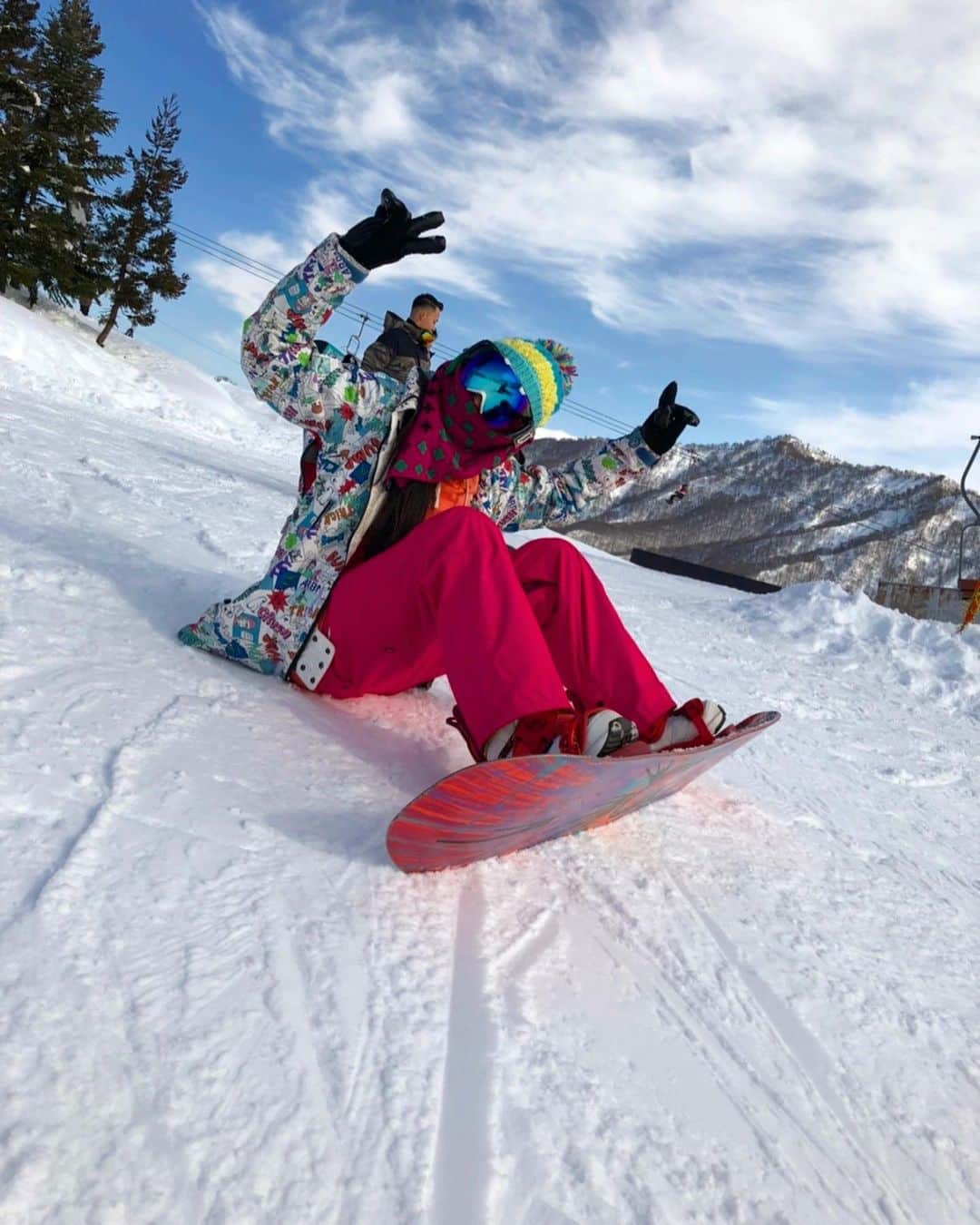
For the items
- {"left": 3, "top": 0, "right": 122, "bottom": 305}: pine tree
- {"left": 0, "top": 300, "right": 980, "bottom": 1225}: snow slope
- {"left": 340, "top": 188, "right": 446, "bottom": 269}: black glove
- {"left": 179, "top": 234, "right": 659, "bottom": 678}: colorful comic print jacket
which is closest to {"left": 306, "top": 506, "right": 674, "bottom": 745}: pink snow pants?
{"left": 179, "top": 234, "right": 659, "bottom": 678}: colorful comic print jacket

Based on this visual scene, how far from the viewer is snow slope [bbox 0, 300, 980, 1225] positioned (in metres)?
0.92

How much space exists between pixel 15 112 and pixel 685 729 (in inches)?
1022

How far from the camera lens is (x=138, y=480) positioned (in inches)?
223

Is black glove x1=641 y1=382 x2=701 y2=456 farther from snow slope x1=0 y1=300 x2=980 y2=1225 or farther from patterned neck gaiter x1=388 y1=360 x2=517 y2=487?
snow slope x1=0 y1=300 x2=980 y2=1225

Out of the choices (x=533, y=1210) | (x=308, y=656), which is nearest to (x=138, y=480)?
(x=308, y=656)

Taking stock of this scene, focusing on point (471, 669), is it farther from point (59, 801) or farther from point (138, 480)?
point (138, 480)

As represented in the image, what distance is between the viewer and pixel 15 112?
21.2 m

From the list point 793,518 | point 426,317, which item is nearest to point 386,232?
point 426,317

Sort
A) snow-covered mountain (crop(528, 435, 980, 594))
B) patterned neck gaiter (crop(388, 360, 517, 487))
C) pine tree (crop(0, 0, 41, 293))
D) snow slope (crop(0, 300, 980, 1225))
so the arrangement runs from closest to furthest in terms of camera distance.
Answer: snow slope (crop(0, 300, 980, 1225))
patterned neck gaiter (crop(388, 360, 517, 487))
pine tree (crop(0, 0, 41, 293))
snow-covered mountain (crop(528, 435, 980, 594))

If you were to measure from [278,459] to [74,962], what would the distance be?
13455mm

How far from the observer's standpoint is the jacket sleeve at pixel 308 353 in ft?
6.78

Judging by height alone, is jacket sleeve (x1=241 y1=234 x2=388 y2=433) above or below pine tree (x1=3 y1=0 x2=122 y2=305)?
below

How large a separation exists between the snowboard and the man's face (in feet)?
16.7

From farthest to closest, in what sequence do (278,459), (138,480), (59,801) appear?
1. (278,459)
2. (138,480)
3. (59,801)
